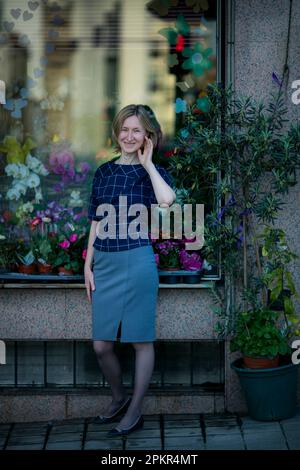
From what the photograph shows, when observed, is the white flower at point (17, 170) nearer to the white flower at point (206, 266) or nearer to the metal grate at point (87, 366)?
the metal grate at point (87, 366)

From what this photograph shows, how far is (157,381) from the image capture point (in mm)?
6773

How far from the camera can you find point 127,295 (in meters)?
6.09

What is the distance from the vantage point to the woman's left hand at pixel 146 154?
609cm

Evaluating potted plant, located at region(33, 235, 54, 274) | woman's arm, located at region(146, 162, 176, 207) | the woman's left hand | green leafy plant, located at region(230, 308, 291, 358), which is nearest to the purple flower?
potted plant, located at region(33, 235, 54, 274)

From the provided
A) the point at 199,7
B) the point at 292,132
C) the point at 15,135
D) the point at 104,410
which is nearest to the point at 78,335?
the point at 104,410

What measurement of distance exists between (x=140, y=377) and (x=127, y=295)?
52cm

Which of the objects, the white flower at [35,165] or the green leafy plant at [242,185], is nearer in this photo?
the green leafy plant at [242,185]

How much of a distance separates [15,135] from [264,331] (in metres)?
2.23

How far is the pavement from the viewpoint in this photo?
237 inches

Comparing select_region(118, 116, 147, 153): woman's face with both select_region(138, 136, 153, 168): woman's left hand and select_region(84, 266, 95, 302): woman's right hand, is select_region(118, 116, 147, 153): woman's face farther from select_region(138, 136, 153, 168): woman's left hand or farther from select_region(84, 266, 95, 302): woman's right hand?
select_region(84, 266, 95, 302): woman's right hand

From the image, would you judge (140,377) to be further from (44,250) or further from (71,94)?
(71,94)

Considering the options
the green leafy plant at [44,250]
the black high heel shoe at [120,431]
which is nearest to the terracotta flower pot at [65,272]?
the green leafy plant at [44,250]

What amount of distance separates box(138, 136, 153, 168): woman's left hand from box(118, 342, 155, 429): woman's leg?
1.13 metres
